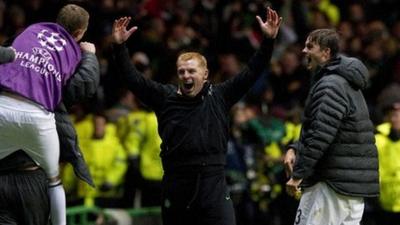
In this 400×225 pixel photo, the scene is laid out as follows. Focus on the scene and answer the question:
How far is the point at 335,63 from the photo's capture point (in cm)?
1013

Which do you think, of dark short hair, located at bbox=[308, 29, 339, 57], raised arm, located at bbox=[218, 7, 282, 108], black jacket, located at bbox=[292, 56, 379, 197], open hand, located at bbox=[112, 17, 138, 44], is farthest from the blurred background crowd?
black jacket, located at bbox=[292, 56, 379, 197]

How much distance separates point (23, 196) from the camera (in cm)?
961

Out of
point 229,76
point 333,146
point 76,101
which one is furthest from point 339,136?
point 229,76

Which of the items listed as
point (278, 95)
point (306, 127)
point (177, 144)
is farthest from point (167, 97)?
point (278, 95)

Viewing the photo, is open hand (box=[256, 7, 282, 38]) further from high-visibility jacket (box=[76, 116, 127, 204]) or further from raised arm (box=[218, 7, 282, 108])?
high-visibility jacket (box=[76, 116, 127, 204])

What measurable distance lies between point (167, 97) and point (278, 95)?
281 inches

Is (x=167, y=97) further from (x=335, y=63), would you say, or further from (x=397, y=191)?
(x=397, y=191)

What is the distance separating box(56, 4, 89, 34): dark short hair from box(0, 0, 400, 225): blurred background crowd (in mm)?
2307

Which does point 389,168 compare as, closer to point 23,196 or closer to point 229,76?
point 229,76

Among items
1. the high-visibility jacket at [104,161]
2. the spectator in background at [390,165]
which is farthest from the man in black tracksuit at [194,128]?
the high-visibility jacket at [104,161]

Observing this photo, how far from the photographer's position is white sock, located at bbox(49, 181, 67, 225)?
9641 millimetres

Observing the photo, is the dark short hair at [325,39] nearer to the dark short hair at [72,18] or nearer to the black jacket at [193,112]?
the black jacket at [193,112]

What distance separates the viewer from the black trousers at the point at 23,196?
956 centimetres

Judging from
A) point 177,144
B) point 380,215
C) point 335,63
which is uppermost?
point 335,63
